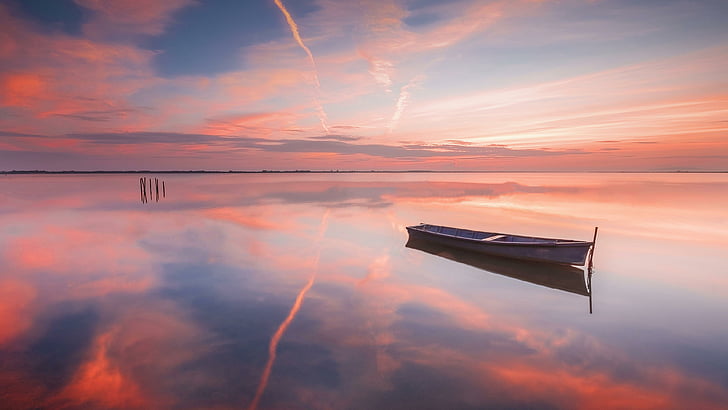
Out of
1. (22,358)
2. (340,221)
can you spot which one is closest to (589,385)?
(22,358)

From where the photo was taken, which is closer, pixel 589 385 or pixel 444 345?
pixel 589 385

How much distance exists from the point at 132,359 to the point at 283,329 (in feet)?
11.1

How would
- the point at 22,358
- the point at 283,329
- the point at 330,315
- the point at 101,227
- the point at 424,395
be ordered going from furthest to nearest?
the point at 101,227
the point at 330,315
the point at 283,329
the point at 22,358
the point at 424,395

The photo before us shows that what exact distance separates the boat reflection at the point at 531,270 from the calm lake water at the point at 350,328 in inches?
5.8

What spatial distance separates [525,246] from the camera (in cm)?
1650

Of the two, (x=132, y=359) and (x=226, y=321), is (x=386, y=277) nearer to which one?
(x=226, y=321)

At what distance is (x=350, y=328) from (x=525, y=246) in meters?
10.3

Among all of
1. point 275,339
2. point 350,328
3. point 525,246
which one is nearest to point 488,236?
point 525,246

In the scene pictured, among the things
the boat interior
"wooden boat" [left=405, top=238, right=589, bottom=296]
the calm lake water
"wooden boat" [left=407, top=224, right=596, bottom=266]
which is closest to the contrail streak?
the calm lake water

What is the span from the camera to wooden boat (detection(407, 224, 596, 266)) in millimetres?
15320

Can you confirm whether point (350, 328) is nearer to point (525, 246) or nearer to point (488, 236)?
point (525, 246)

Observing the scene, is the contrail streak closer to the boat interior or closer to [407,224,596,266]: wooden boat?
[407,224,596,266]: wooden boat

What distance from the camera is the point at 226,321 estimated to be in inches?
396

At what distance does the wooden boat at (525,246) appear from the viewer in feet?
50.3
